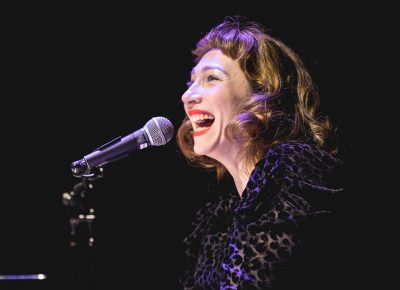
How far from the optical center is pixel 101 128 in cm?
400

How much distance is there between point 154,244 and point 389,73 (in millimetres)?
2009

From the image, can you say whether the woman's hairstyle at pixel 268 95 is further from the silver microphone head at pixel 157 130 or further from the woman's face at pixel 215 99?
the silver microphone head at pixel 157 130

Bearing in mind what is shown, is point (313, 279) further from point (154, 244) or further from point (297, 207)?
point (154, 244)

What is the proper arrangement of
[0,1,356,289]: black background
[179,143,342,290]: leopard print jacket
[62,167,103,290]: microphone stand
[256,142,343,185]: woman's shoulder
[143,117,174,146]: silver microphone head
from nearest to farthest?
1. [179,143,342,290]: leopard print jacket
2. [256,142,343,185]: woman's shoulder
3. [143,117,174,146]: silver microphone head
4. [62,167,103,290]: microphone stand
5. [0,1,356,289]: black background

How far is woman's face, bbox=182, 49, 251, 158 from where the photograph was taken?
2250 millimetres

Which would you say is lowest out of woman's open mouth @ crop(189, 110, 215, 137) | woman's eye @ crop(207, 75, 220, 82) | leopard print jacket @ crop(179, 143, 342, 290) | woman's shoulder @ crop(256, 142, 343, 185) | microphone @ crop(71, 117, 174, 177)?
leopard print jacket @ crop(179, 143, 342, 290)

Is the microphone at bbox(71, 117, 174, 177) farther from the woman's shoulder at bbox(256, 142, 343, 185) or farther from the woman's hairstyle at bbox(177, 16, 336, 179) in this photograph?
the woman's shoulder at bbox(256, 142, 343, 185)

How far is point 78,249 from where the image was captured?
3186mm

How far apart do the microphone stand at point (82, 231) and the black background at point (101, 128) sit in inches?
19.7

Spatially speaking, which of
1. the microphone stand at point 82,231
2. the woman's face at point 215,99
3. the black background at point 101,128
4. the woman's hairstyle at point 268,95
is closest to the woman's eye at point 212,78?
the woman's face at point 215,99

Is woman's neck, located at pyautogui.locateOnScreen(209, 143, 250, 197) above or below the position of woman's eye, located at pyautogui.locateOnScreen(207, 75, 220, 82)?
below

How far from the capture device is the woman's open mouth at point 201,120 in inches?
90.2

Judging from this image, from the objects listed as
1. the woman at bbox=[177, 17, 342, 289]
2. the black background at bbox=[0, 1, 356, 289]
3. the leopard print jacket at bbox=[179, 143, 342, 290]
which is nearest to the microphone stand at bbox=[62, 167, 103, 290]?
the black background at bbox=[0, 1, 356, 289]

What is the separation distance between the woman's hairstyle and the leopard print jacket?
0.13 m
